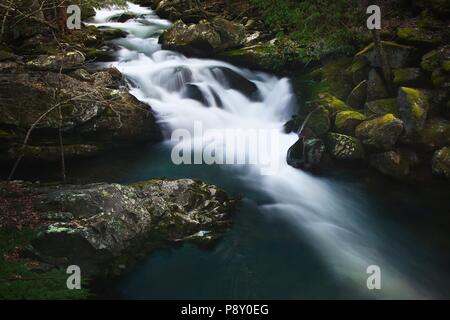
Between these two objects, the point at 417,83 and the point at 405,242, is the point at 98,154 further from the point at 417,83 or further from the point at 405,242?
the point at 417,83

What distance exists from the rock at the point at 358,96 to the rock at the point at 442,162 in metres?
3.02

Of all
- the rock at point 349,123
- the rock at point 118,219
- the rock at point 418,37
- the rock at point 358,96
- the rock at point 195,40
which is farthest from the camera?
the rock at point 195,40

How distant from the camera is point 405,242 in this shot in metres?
8.47

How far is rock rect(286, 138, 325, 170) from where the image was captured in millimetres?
11062

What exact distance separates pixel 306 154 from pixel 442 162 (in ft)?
11.9

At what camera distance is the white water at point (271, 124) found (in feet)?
25.9

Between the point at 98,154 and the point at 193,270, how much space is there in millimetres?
5661

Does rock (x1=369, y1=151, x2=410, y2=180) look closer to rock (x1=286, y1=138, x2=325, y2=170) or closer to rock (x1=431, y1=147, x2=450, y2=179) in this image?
rock (x1=431, y1=147, x2=450, y2=179)

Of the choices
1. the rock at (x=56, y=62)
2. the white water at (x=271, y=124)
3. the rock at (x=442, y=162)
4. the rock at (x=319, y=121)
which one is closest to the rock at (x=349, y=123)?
the rock at (x=319, y=121)

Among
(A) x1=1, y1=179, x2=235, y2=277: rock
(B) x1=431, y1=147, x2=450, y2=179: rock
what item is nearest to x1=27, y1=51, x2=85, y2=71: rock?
(A) x1=1, y1=179, x2=235, y2=277: rock

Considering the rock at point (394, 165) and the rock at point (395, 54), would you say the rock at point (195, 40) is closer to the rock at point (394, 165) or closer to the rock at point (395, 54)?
the rock at point (395, 54)

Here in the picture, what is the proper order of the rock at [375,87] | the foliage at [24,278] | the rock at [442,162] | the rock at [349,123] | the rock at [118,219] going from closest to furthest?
the foliage at [24,278]
the rock at [118,219]
the rock at [442,162]
the rock at [349,123]
the rock at [375,87]

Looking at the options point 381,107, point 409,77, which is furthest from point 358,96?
point 409,77
